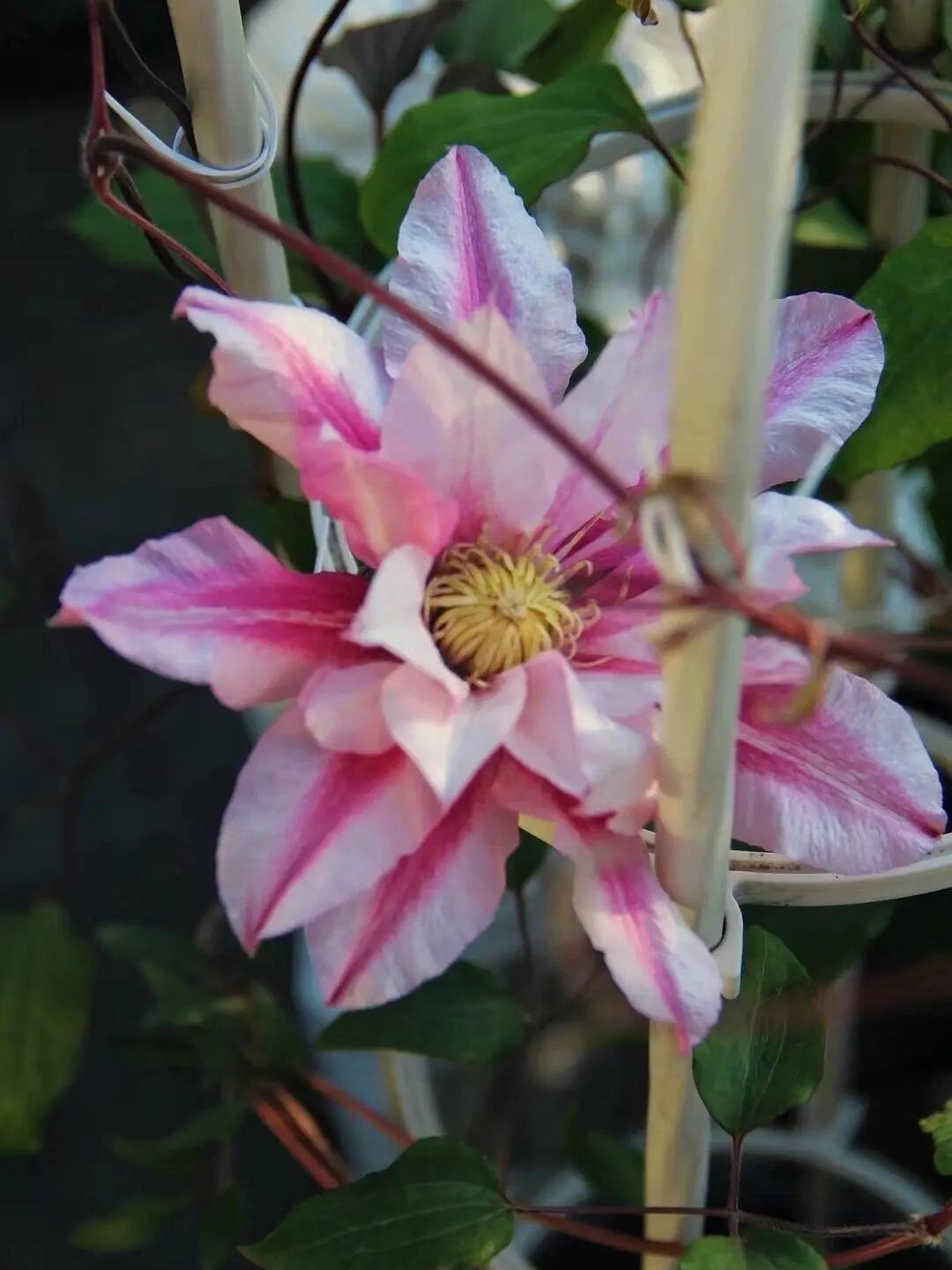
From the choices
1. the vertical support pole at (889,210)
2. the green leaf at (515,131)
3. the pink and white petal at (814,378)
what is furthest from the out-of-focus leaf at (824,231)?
the pink and white petal at (814,378)

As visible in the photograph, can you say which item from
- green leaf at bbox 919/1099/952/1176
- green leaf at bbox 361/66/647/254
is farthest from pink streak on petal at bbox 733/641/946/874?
green leaf at bbox 361/66/647/254

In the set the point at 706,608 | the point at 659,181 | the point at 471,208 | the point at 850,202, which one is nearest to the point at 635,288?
the point at 659,181

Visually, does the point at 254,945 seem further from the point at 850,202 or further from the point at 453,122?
the point at 850,202

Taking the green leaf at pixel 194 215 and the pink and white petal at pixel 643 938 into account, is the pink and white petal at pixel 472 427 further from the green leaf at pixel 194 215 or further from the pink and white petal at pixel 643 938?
the green leaf at pixel 194 215

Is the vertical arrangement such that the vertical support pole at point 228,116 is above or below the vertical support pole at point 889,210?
above

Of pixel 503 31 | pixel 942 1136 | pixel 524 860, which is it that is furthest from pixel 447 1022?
pixel 503 31

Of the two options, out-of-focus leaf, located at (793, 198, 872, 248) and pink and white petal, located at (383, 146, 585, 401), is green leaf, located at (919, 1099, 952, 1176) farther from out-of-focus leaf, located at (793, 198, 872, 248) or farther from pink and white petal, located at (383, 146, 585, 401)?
out-of-focus leaf, located at (793, 198, 872, 248)
